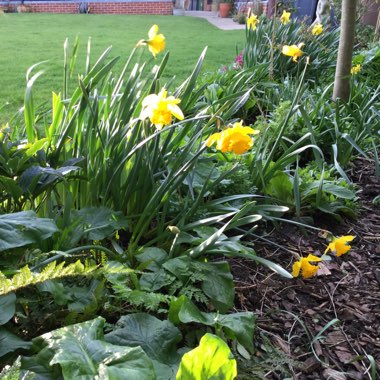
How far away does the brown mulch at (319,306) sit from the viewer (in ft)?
4.22

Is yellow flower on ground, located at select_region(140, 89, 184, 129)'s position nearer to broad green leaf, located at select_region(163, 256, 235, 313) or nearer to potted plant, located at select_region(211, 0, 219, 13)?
broad green leaf, located at select_region(163, 256, 235, 313)

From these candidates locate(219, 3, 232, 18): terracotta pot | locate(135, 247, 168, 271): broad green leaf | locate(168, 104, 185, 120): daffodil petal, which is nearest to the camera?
locate(168, 104, 185, 120): daffodil petal

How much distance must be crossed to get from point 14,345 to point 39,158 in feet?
2.28

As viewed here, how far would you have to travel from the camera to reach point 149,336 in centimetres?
110

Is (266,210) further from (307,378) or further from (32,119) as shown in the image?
(32,119)

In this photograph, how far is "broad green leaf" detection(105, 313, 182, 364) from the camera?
1071mm

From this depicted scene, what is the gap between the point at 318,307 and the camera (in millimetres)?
1488

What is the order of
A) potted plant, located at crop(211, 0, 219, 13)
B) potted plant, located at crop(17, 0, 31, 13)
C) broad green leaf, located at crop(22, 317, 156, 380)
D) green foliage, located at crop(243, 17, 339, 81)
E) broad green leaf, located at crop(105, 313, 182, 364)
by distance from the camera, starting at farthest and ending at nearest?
potted plant, located at crop(211, 0, 219, 13)
potted plant, located at crop(17, 0, 31, 13)
green foliage, located at crop(243, 17, 339, 81)
broad green leaf, located at crop(105, 313, 182, 364)
broad green leaf, located at crop(22, 317, 156, 380)

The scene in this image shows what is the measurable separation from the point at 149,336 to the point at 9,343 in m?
0.31

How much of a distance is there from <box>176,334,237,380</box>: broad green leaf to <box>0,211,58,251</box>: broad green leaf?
48 centimetres

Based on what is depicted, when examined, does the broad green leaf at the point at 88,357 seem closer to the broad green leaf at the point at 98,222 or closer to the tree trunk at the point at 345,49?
the broad green leaf at the point at 98,222

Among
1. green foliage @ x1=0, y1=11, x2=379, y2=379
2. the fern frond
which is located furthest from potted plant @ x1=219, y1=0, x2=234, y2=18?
the fern frond

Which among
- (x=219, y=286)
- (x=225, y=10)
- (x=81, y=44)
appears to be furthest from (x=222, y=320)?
(x=225, y=10)

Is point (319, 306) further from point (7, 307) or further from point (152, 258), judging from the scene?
point (7, 307)
